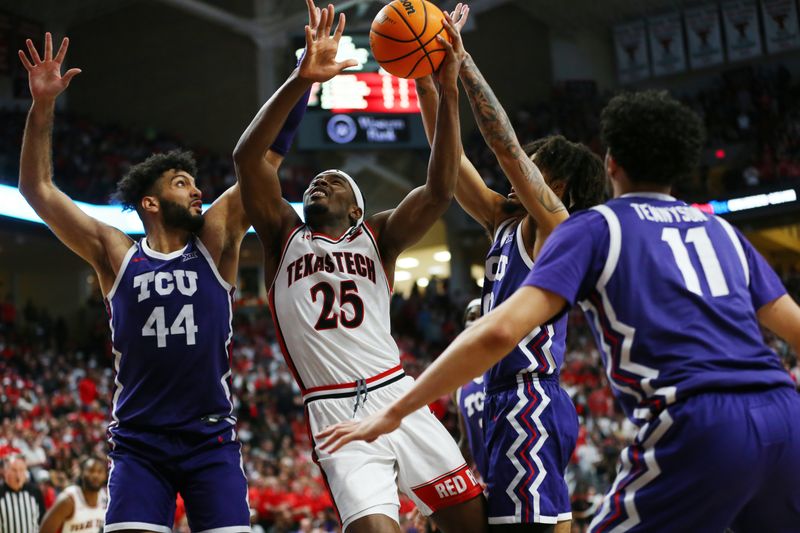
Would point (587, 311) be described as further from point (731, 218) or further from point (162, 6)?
point (162, 6)

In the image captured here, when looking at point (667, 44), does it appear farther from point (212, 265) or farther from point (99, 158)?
point (212, 265)

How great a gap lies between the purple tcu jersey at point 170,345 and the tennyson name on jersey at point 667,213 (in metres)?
2.34

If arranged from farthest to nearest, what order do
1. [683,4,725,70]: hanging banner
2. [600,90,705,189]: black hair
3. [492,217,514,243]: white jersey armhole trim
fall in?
[683,4,725,70]: hanging banner < [492,217,514,243]: white jersey armhole trim < [600,90,705,189]: black hair

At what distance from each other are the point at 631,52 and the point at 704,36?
223cm

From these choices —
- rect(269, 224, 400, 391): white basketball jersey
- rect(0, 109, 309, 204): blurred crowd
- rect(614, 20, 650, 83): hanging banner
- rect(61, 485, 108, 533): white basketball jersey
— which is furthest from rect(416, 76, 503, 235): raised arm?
rect(614, 20, 650, 83): hanging banner

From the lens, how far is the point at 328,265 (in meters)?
4.49

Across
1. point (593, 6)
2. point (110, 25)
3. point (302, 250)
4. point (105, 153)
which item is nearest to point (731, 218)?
point (593, 6)

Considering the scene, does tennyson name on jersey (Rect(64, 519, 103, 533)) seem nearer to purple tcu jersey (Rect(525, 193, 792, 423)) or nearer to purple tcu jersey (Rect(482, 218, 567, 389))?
purple tcu jersey (Rect(482, 218, 567, 389))

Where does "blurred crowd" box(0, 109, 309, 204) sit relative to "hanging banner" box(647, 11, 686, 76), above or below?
below

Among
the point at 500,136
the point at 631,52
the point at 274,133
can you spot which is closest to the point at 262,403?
the point at 274,133

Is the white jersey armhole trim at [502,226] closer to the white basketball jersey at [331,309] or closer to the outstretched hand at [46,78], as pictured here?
the white basketball jersey at [331,309]

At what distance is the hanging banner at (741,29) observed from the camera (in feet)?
85.9

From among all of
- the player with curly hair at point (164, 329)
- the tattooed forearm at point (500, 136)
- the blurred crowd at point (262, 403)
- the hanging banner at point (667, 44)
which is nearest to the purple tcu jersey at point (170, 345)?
the player with curly hair at point (164, 329)

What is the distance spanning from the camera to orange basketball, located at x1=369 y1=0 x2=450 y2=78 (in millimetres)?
4547
